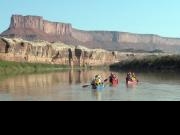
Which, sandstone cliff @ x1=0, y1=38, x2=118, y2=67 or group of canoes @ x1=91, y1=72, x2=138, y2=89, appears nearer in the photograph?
group of canoes @ x1=91, y1=72, x2=138, y2=89

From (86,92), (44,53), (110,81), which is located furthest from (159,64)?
(86,92)

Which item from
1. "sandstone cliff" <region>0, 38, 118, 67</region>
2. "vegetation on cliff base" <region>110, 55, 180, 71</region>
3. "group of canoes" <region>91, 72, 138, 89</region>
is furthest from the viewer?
"sandstone cliff" <region>0, 38, 118, 67</region>

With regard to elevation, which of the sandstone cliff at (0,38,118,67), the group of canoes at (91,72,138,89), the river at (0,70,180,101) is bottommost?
the river at (0,70,180,101)

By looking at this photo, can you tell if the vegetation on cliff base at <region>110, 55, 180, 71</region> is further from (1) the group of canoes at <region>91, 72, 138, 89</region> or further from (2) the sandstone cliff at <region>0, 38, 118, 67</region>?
(1) the group of canoes at <region>91, 72, 138, 89</region>

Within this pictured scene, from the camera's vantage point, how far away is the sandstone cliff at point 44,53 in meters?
144

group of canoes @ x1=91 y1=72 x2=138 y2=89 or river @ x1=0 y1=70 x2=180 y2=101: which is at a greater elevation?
group of canoes @ x1=91 y1=72 x2=138 y2=89

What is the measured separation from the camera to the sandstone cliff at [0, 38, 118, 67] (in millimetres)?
144413

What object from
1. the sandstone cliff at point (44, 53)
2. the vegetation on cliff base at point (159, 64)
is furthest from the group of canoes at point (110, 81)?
the sandstone cliff at point (44, 53)

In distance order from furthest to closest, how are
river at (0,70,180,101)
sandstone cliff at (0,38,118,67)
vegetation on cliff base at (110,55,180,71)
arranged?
sandstone cliff at (0,38,118,67)
vegetation on cliff base at (110,55,180,71)
river at (0,70,180,101)

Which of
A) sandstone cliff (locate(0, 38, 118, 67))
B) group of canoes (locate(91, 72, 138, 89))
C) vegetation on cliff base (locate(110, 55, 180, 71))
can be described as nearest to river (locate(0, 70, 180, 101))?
group of canoes (locate(91, 72, 138, 89))
